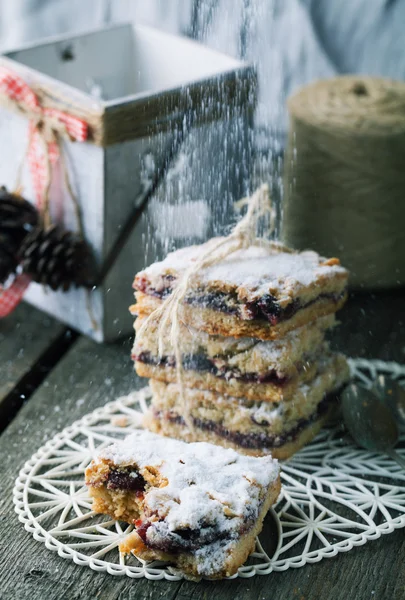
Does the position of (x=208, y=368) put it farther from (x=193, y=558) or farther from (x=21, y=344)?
(x=21, y=344)

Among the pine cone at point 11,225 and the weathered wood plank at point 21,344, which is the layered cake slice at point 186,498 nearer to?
the weathered wood plank at point 21,344

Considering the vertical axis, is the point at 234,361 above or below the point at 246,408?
above

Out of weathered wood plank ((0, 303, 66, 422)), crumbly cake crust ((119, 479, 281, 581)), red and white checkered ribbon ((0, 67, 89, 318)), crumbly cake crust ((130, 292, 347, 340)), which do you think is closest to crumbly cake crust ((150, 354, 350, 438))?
crumbly cake crust ((130, 292, 347, 340))

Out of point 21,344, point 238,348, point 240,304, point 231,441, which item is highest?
point 240,304

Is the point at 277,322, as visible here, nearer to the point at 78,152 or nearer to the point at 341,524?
the point at 341,524

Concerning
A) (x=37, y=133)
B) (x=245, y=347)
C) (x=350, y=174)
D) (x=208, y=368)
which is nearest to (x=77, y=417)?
(x=208, y=368)

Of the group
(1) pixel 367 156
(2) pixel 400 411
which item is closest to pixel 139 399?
(2) pixel 400 411

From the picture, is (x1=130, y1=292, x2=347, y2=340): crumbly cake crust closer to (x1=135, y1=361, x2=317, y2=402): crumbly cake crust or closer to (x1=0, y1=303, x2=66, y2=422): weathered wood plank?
(x1=135, y1=361, x2=317, y2=402): crumbly cake crust
